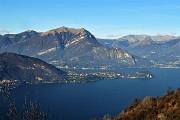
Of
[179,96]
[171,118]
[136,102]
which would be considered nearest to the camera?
[171,118]

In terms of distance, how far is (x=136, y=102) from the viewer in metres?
106

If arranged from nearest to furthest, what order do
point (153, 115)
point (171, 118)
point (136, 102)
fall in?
point (171, 118) → point (153, 115) → point (136, 102)

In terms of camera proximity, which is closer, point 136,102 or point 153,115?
point 153,115

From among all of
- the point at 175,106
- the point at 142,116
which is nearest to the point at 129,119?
the point at 142,116

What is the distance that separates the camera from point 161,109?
8431 centimetres

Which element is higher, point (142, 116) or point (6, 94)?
point (6, 94)

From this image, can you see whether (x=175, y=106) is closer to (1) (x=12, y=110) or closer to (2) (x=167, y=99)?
(2) (x=167, y=99)

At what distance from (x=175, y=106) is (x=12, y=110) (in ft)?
120

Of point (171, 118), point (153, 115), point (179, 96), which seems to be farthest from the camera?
point (179, 96)

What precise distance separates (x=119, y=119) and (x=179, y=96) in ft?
51.2

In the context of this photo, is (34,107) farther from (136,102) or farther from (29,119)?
(136,102)

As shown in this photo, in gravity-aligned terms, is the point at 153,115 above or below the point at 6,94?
below

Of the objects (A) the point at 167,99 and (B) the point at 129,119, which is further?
(A) the point at 167,99

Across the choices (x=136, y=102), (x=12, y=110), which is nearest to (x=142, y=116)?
(x=136, y=102)
